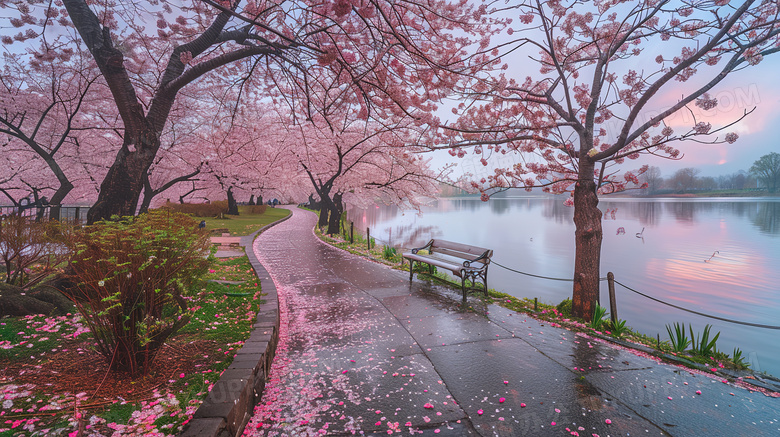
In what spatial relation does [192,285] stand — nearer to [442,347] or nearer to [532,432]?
[442,347]

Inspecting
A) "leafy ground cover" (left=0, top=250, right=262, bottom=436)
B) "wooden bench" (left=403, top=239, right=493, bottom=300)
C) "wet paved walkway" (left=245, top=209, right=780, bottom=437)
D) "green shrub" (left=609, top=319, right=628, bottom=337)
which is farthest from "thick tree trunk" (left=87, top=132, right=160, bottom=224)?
"green shrub" (left=609, top=319, right=628, bottom=337)

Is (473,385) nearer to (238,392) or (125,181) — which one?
(238,392)

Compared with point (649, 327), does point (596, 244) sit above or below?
above

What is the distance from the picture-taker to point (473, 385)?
11.5 feet

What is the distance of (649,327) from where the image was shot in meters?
8.95

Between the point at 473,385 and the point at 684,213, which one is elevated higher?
the point at 684,213

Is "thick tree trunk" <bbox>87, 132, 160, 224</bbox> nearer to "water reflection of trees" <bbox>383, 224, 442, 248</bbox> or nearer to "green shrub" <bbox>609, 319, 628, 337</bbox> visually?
"green shrub" <bbox>609, 319, 628, 337</bbox>

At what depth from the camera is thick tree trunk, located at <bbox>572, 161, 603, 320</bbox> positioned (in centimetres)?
609

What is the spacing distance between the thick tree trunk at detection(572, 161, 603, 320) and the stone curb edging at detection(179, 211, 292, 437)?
17.7 feet

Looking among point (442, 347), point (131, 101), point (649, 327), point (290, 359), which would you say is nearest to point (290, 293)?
point (290, 359)

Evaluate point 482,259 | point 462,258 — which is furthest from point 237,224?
point 482,259

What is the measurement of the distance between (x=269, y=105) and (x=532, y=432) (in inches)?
1145

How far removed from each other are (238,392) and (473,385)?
2.30 metres

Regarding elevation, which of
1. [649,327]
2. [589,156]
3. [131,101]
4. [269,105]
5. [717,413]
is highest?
[269,105]
